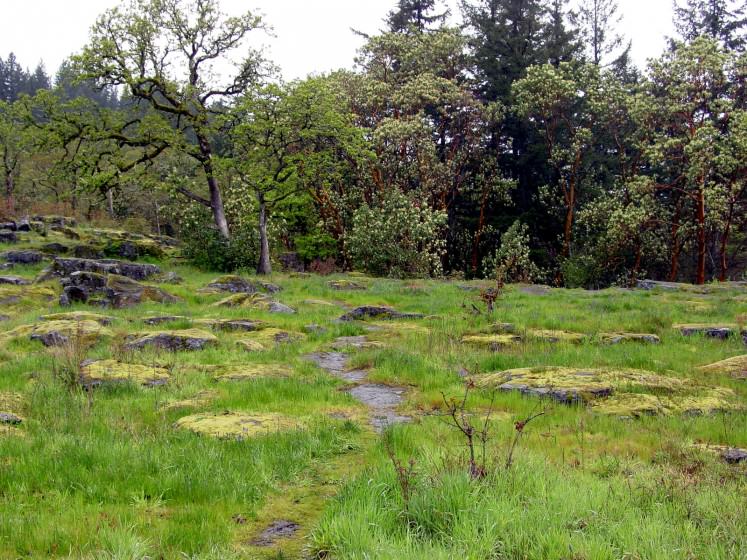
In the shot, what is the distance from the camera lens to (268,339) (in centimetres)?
1253

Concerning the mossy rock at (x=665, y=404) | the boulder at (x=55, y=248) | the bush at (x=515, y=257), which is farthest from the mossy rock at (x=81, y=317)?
the bush at (x=515, y=257)

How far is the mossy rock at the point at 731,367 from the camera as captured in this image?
9336mm

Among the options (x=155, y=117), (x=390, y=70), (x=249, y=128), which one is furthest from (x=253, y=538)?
(x=390, y=70)

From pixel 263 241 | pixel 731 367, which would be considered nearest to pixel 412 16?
pixel 263 241

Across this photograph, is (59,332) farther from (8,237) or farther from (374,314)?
(8,237)

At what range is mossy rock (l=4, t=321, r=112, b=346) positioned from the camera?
36.8 feet

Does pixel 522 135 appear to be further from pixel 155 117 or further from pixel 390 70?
pixel 155 117

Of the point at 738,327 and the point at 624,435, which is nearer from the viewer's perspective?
the point at 624,435

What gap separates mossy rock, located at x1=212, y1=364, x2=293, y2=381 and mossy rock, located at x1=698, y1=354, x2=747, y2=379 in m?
7.71

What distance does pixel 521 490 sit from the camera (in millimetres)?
4414

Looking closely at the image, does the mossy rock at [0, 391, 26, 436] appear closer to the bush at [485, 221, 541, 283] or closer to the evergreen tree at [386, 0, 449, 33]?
the bush at [485, 221, 541, 283]

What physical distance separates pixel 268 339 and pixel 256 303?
15.8 feet

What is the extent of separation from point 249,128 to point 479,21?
2429 cm

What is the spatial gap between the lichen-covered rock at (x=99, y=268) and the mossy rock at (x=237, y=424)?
51.1ft
